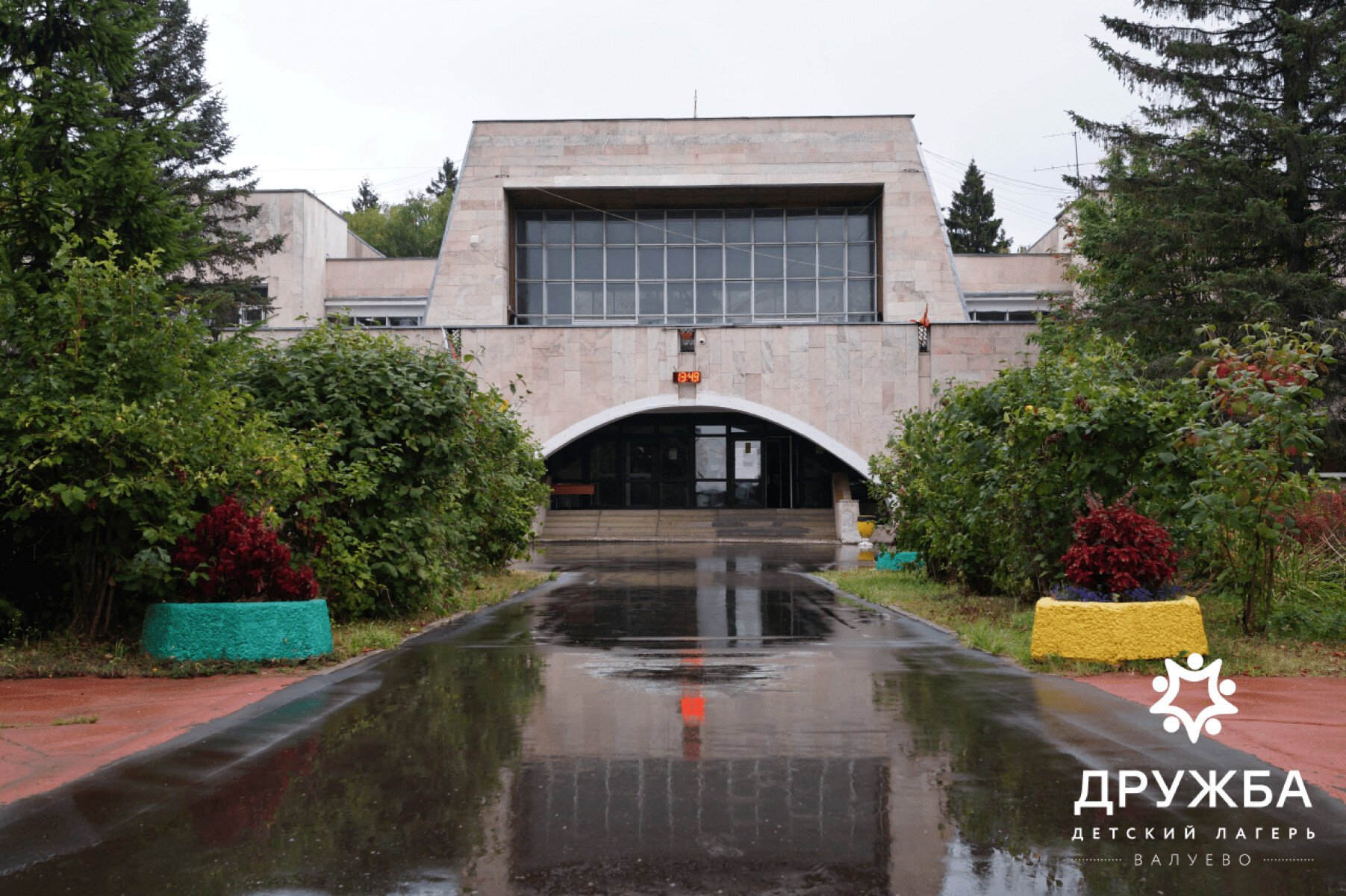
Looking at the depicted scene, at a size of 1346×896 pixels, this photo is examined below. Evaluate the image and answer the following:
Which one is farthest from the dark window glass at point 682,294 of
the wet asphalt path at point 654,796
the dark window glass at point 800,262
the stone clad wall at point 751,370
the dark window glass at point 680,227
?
the wet asphalt path at point 654,796

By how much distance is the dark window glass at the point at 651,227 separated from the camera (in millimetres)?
43406

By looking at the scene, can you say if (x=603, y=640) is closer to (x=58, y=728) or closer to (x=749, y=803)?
(x=58, y=728)

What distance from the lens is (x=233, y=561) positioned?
989 cm

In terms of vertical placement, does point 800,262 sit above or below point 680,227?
below

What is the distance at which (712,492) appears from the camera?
43531 mm

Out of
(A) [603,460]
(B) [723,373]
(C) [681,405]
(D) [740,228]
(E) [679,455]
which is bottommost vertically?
(A) [603,460]

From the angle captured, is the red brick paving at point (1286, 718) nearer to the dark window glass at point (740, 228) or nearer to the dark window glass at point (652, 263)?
the dark window glass at point (652, 263)

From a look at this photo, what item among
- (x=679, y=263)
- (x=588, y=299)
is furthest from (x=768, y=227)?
(x=588, y=299)

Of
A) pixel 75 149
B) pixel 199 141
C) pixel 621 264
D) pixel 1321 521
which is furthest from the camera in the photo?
pixel 621 264

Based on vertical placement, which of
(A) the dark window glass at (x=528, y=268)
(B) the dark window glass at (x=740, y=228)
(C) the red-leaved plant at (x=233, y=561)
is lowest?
(C) the red-leaved plant at (x=233, y=561)

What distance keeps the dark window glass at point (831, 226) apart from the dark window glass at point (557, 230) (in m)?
9.78

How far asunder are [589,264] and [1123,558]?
35314mm

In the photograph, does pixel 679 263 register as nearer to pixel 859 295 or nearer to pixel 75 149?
pixel 859 295

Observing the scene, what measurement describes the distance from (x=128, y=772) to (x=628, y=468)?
3749cm
